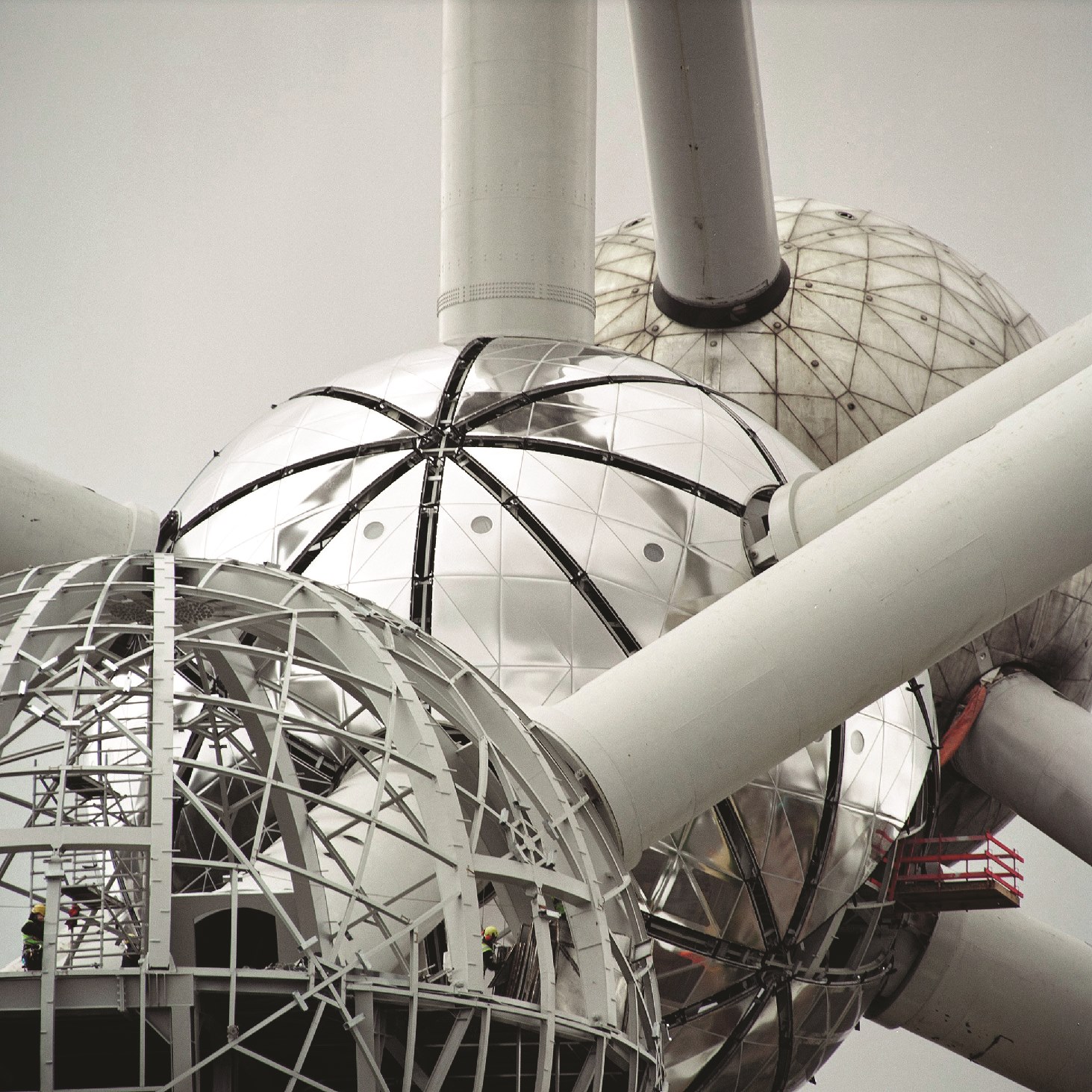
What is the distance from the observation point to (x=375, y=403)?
13.2 meters

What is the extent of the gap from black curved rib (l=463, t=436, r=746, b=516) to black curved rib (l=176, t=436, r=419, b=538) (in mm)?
491

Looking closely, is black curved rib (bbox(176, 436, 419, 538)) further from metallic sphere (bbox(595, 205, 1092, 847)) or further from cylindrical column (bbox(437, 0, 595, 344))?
metallic sphere (bbox(595, 205, 1092, 847))

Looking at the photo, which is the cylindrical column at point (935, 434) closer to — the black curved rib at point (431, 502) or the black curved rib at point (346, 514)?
the black curved rib at point (431, 502)

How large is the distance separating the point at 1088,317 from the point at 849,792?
4.07 metres

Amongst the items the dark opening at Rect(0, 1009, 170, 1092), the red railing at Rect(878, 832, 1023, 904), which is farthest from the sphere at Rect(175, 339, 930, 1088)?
the dark opening at Rect(0, 1009, 170, 1092)

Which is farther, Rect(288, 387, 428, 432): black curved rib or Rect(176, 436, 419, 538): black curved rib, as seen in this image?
Rect(288, 387, 428, 432): black curved rib

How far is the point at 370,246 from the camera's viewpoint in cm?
2683

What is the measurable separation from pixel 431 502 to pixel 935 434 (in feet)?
12.5

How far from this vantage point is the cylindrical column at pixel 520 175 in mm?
15914

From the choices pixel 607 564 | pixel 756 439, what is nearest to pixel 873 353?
pixel 756 439

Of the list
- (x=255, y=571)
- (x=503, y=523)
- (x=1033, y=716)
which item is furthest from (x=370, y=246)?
(x=255, y=571)

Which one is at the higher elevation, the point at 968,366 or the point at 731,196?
the point at 731,196

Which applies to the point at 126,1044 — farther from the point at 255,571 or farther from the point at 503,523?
the point at 503,523

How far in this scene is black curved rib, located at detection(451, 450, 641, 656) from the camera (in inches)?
471
